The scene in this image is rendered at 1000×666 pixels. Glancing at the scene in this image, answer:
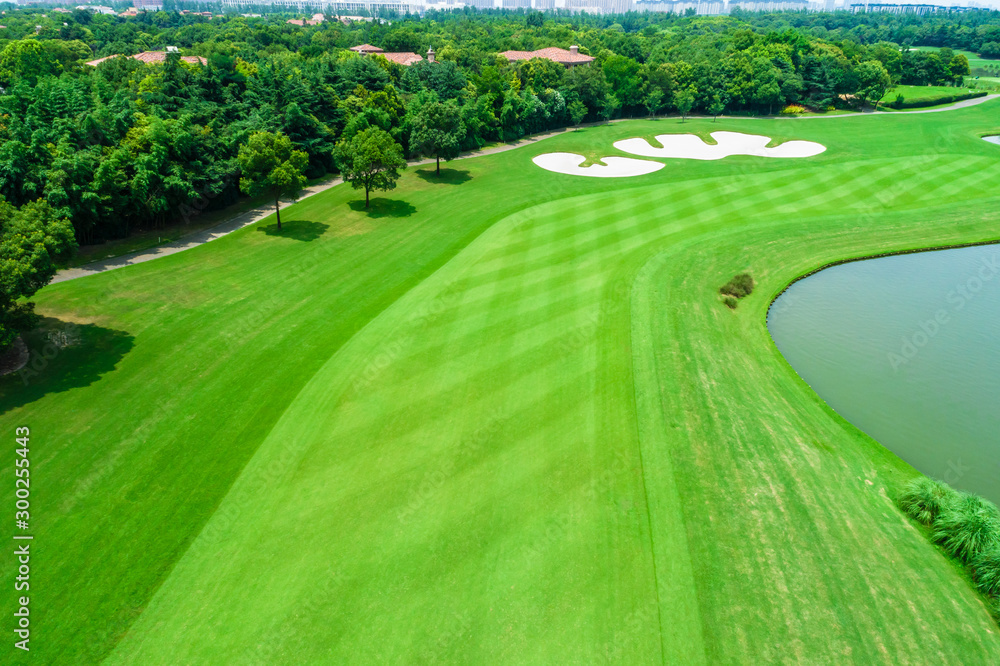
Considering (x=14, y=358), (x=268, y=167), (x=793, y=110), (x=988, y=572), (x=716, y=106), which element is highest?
(x=716, y=106)

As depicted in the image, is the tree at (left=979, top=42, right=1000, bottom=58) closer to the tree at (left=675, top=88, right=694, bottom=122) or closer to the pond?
the tree at (left=675, top=88, right=694, bottom=122)

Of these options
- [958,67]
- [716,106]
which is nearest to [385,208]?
[716,106]

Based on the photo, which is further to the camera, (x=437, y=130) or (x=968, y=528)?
(x=437, y=130)

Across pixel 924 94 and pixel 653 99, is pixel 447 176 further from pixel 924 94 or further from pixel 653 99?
pixel 924 94

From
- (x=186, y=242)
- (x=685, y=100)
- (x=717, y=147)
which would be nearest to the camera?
(x=186, y=242)

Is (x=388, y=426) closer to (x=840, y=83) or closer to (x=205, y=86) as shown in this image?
(x=205, y=86)

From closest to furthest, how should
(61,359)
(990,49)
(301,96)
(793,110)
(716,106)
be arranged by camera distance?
1. (61,359)
2. (301,96)
3. (716,106)
4. (793,110)
5. (990,49)

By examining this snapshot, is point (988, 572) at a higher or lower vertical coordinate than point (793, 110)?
lower

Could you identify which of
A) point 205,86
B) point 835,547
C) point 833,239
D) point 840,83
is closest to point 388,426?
point 835,547
